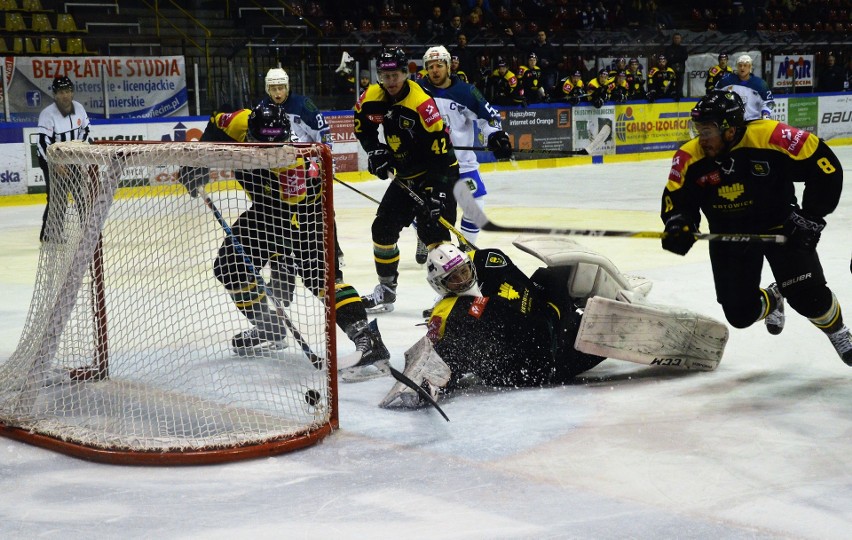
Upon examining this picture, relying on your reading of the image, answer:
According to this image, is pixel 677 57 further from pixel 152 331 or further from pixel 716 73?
pixel 152 331

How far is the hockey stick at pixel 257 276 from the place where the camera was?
3.91 meters

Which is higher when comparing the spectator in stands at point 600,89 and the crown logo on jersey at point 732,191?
the spectator in stands at point 600,89

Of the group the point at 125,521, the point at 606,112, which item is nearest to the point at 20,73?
the point at 606,112

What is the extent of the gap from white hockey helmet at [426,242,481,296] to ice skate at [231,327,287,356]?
70cm

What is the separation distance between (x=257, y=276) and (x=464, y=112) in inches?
141

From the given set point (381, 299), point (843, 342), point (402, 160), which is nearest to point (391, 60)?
point (402, 160)

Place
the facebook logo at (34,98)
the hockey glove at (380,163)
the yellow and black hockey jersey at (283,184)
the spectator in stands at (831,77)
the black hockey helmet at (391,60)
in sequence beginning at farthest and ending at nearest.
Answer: the spectator in stands at (831,77)
the facebook logo at (34,98)
the hockey glove at (380,163)
the black hockey helmet at (391,60)
the yellow and black hockey jersey at (283,184)

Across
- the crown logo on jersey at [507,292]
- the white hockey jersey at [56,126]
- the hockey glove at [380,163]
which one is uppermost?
the white hockey jersey at [56,126]

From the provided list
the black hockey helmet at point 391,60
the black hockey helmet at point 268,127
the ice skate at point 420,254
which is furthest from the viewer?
the ice skate at point 420,254

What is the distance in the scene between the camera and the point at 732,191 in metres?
4.08

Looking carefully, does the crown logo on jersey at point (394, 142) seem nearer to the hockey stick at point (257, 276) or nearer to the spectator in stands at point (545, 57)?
the hockey stick at point (257, 276)

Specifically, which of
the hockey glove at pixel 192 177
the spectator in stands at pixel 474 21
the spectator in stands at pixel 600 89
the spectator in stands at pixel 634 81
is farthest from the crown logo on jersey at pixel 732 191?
the spectator in stands at pixel 474 21

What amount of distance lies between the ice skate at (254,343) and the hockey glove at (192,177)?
1.99 ft

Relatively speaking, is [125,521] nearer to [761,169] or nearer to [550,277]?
[550,277]
